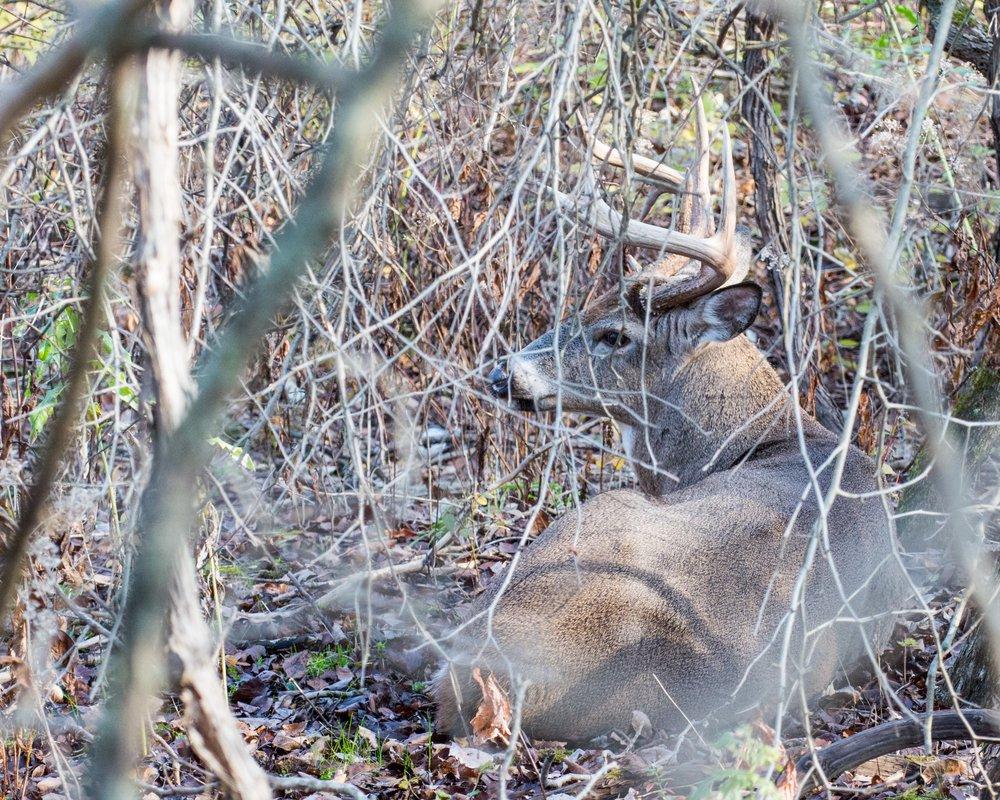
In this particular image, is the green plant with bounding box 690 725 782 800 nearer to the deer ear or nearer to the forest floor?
the forest floor

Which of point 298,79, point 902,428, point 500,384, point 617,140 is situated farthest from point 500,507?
point 298,79

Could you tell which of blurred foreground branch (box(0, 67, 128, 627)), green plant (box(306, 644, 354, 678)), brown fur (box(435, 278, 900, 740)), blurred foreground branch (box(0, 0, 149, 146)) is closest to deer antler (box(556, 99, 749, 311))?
brown fur (box(435, 278, 900, 740))

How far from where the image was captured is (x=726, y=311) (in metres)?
5.41

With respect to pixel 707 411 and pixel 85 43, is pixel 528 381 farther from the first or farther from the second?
pixel 85 43

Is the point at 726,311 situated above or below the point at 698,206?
below

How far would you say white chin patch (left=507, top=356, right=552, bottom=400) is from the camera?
17.9 ft

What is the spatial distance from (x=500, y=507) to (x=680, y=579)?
2.21 metres

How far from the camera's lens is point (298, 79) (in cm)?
154

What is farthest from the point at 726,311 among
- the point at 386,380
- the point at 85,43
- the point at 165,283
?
the point at 85,43

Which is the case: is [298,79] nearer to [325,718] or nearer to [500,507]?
Result: [325,718]

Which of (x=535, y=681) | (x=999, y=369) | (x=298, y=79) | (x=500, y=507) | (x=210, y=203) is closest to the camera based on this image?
(x=298, y=79)

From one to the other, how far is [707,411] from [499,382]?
0.92 meters

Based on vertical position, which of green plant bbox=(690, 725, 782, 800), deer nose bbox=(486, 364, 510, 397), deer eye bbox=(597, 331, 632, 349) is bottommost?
green plant bbox=(690, 725, 782, 800)

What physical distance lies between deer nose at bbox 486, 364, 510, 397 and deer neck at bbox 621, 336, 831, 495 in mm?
613
